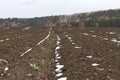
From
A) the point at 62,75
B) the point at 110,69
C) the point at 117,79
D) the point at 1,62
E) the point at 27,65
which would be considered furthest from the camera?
the point at 1,62

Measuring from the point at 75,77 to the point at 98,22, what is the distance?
148m

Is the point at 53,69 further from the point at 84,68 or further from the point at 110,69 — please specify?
the point at 110,69

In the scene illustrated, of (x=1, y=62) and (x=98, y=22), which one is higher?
(x=1, y=62)

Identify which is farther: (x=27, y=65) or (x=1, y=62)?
(x=1, y=62)

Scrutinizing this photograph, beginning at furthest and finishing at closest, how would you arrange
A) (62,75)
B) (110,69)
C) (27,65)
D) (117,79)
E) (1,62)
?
(1,62)
(27,65)
(110,69)
(62,75)
(117,79)

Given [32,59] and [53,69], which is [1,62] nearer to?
[32,59]

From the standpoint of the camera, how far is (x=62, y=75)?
768 inches

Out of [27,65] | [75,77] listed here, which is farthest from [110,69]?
[27,65]

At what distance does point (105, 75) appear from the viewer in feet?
62.3

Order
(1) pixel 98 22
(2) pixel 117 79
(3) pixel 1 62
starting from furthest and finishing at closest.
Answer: (1) pixel 98 22
(3) pixel 1 62
(2) pixel 117 79

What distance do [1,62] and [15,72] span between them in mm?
4421

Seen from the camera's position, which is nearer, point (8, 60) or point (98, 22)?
point (8, 60)

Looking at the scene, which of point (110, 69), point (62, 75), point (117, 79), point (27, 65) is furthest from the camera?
point (27, 65)

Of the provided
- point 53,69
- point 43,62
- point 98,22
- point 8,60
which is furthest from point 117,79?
point 98,22
